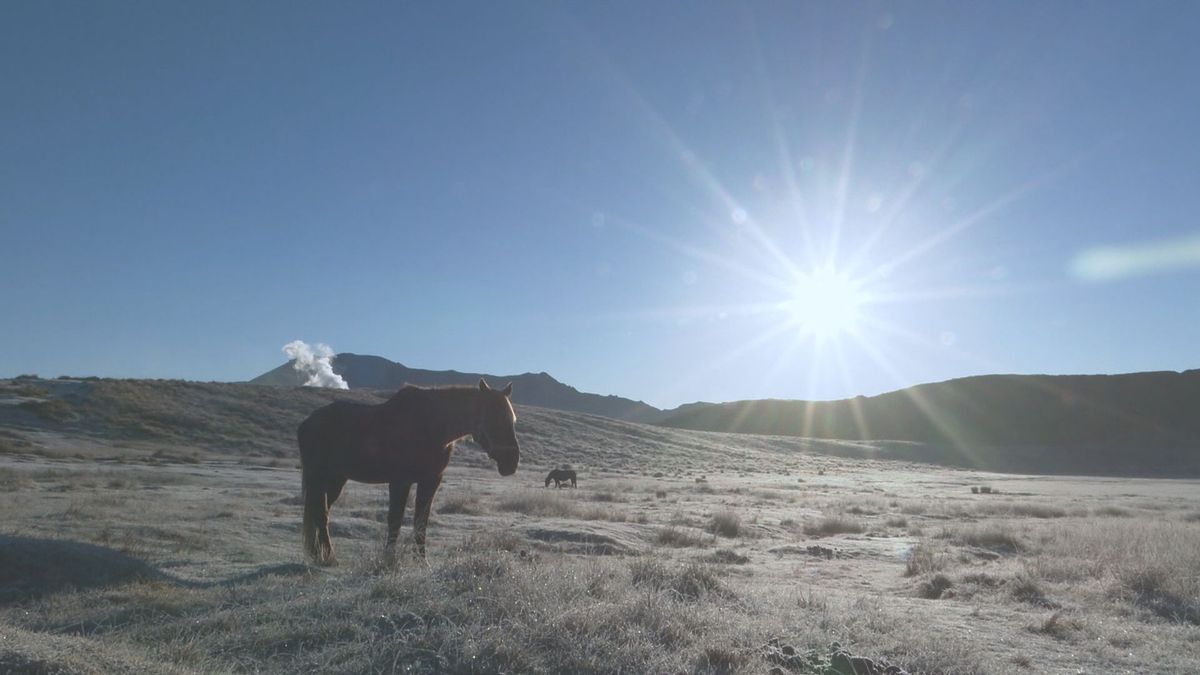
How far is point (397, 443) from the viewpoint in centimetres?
934

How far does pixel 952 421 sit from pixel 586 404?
292 feet

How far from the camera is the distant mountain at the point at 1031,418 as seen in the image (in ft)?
322

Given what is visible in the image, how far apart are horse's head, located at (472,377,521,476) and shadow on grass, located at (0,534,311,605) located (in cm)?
243

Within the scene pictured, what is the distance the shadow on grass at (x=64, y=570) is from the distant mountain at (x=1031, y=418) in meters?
98.1

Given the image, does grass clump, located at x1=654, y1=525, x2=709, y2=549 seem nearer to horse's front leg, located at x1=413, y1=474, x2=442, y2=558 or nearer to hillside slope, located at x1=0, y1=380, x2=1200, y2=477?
horse's front leg, located at x1=413, y1=474, x2=442, y2=558

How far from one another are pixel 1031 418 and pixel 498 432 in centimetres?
12101

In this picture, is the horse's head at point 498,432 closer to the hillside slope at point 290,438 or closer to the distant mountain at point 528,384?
the hillside slope at point 290,438

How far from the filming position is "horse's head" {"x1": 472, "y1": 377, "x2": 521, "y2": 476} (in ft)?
31.4

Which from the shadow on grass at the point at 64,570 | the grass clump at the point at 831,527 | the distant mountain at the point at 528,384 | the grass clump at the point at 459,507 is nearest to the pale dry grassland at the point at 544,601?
the shadow on grass at the point at 64,570

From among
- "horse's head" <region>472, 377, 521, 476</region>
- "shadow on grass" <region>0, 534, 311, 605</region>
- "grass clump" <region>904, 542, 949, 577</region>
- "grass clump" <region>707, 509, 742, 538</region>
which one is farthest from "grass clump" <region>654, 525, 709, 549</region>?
"shadow on grass" <region>0, 534, 311, 605</region>

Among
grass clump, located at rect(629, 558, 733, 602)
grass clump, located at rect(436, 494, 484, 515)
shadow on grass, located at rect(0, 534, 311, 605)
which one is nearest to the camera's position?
shadow on grass, located at rect(0, 534, 311, 605)

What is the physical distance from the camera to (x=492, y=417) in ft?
31.7

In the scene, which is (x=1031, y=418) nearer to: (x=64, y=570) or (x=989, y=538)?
(x=989, y=538)

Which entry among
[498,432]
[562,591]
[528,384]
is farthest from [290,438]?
[528,384]
